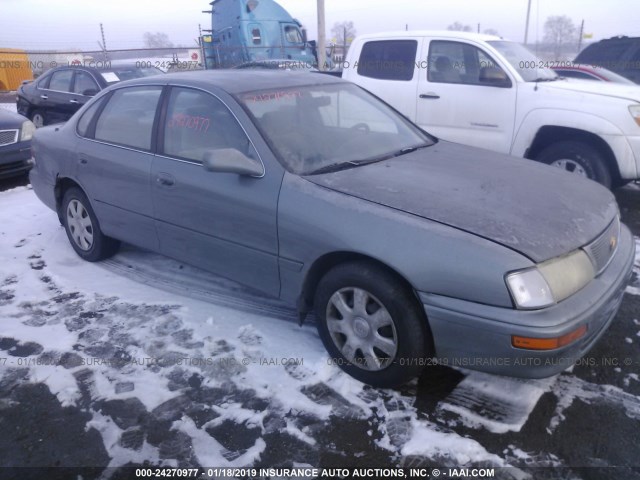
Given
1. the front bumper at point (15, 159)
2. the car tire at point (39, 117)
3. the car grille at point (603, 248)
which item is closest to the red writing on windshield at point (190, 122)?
the car grille at point (603, 248)

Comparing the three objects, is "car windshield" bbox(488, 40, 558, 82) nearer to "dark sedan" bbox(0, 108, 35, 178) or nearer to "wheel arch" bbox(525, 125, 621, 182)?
"wheel arch" bbox(525, 125, 621, 182)

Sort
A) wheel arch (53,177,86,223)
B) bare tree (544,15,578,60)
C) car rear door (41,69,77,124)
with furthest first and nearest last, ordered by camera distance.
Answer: bare tree (544,15,578,60)
car rear door (41,69,77,124)
wheel arch (53,177,86,223)

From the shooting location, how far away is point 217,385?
283 centimetres

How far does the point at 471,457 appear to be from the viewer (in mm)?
2312

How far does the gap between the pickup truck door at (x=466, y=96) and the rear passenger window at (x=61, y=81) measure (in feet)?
23.5

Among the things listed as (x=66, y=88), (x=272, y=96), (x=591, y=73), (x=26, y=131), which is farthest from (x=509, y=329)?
(x=66, y=88)

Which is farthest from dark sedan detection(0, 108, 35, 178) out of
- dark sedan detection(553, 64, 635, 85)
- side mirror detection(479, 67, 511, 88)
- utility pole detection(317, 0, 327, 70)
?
utility pole detection(317, 0, 327, 70)

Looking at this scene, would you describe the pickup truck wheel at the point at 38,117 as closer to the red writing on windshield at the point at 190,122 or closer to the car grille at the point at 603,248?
the red writing on windshield at the point at 190,122

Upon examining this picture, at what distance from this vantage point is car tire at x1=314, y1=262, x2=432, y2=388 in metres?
2.50

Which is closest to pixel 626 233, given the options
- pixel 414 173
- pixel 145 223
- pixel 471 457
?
pixel 414 173

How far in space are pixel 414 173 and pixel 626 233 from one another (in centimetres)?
137

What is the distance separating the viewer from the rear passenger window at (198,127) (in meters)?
3.17

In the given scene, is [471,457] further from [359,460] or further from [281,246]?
[281,246]

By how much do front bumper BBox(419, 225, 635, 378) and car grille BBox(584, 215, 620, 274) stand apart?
0.11m
